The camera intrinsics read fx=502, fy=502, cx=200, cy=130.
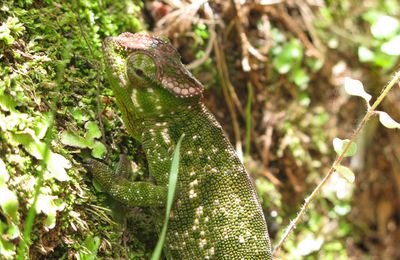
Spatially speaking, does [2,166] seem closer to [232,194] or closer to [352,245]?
[232,194]

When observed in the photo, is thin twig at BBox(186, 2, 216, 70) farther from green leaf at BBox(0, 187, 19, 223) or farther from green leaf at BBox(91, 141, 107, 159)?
green leaf at BBox(0, 187, 19, 223)

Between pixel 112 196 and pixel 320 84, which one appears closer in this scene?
pixel 112 196

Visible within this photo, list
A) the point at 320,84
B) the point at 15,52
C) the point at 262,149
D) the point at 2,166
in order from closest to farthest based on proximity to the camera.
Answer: the point at 2,166 → the point at 15,52 → the point at 262,149 → the point at 320,84

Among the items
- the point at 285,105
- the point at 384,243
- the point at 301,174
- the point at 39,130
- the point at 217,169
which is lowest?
the point at 384,243

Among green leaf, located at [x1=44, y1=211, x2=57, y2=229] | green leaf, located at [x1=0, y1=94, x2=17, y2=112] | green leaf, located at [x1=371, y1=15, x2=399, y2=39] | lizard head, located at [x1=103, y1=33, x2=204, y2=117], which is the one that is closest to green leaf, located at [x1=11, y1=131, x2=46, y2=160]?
green leaf, located at [x1=0, y1=94, x2=17, y2=112]

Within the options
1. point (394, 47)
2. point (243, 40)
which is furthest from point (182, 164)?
point (394, 47)

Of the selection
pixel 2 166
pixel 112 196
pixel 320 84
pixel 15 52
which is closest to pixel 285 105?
pixel 320 84

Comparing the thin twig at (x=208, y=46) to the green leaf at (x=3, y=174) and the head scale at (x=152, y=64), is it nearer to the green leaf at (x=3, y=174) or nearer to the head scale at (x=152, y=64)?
the head scale at (x=152, y=64)

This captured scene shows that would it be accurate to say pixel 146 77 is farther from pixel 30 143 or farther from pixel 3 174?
pixel 3 174
